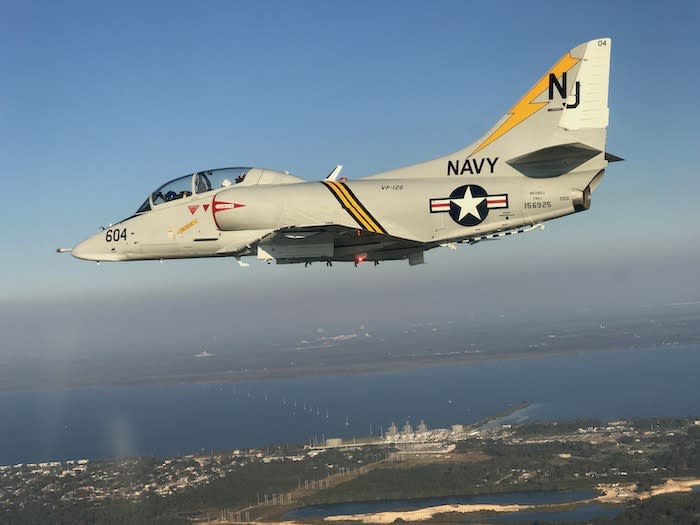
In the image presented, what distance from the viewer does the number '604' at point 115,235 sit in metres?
19.6

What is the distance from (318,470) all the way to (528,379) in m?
79.6

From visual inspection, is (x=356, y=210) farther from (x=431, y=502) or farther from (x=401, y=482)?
(x=401, y=482)

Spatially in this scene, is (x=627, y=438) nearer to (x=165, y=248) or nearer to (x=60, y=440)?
(x=165, y=248)

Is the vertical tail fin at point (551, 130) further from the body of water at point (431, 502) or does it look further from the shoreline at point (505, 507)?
the body of water at point (431, 502)

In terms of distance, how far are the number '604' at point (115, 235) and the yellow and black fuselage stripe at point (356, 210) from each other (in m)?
6.64

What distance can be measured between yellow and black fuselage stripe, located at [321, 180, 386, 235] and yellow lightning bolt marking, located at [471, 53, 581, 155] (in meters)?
3.04

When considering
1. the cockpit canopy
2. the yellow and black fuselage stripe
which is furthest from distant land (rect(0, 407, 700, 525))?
the yellow and black fuselage stripe

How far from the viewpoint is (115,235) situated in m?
19.7

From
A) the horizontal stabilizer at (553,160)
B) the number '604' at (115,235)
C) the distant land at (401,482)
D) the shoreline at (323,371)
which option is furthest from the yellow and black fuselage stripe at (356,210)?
the shoreline at (323,371)

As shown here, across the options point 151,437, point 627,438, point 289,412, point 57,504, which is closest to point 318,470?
point 57,504

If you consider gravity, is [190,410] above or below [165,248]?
below

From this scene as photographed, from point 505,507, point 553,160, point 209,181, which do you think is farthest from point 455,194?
point 505,507

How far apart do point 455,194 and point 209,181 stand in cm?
676

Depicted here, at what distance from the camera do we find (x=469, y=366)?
16375 centimetres
